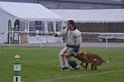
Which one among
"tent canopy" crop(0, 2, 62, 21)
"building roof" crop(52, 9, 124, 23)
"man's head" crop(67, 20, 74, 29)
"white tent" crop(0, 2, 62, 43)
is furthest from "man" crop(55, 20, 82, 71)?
"building roof" crop(52, 9, 124, 23)

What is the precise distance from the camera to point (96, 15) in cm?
5194

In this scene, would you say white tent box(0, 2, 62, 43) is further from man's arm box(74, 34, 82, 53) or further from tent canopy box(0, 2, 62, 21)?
man's arm box(74, 34, 82, 53)

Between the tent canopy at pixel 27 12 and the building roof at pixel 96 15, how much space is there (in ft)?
14.1

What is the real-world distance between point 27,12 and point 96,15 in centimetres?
971

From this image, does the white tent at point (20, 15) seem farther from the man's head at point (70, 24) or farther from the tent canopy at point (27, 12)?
the man's head at point (70, 24)

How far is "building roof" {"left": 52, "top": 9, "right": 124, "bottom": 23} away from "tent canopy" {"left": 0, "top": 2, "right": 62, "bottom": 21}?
4294 mm

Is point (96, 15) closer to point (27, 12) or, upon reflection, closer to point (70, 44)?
point (27, 12)

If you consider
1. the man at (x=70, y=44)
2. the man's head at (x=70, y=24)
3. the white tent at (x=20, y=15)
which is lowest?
the man at (x=70, y=44)

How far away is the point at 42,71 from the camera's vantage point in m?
16.5

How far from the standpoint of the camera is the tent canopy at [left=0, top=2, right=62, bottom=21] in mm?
43469

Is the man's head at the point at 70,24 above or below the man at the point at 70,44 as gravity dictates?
above

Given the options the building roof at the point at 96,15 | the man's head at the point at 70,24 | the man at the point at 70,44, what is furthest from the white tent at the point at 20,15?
the man's head at the point at 70,24

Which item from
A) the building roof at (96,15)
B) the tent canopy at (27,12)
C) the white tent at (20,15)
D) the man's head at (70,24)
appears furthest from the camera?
the building roof at (96,15)

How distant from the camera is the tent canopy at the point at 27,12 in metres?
43.5
